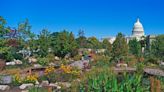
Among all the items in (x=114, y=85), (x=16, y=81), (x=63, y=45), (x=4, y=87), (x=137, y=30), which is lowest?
(x=4, y=87)

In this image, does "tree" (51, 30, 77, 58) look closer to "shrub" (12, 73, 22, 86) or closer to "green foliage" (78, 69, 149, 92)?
"shrub" (12, 73, 22, 86)

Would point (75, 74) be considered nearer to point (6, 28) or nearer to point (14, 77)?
point (14, 77)

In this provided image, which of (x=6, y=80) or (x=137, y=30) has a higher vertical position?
(x=137, y=30)

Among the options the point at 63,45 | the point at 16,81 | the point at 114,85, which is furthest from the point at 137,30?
the point at 114,85

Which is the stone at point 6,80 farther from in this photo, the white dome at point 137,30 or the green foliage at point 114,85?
the white dome at point 137,30

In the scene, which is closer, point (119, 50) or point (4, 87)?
point (4, 87)

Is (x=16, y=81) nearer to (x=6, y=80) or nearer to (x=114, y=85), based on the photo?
(x=6, y=80)

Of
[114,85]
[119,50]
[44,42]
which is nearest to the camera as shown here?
[114,85]

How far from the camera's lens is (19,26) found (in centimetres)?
3841

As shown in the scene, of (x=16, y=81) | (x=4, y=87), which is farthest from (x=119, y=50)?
(x=4, y=87)

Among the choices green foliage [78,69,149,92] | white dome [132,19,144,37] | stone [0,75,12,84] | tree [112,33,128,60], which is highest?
white dome [132,19,144,37]

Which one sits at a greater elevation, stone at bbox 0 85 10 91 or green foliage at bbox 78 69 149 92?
green foliage at bbox 78 69 149 92

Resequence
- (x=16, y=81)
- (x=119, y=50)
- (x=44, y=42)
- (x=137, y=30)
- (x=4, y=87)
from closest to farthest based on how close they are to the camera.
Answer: (x=4, y=87), (x=16, y=81), (x=119, y=50), (x=44, y=42), (x=137, y=30)

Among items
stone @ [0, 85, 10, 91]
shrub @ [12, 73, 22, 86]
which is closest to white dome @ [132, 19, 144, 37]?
shrub @ [12, 73, 22, 86]
